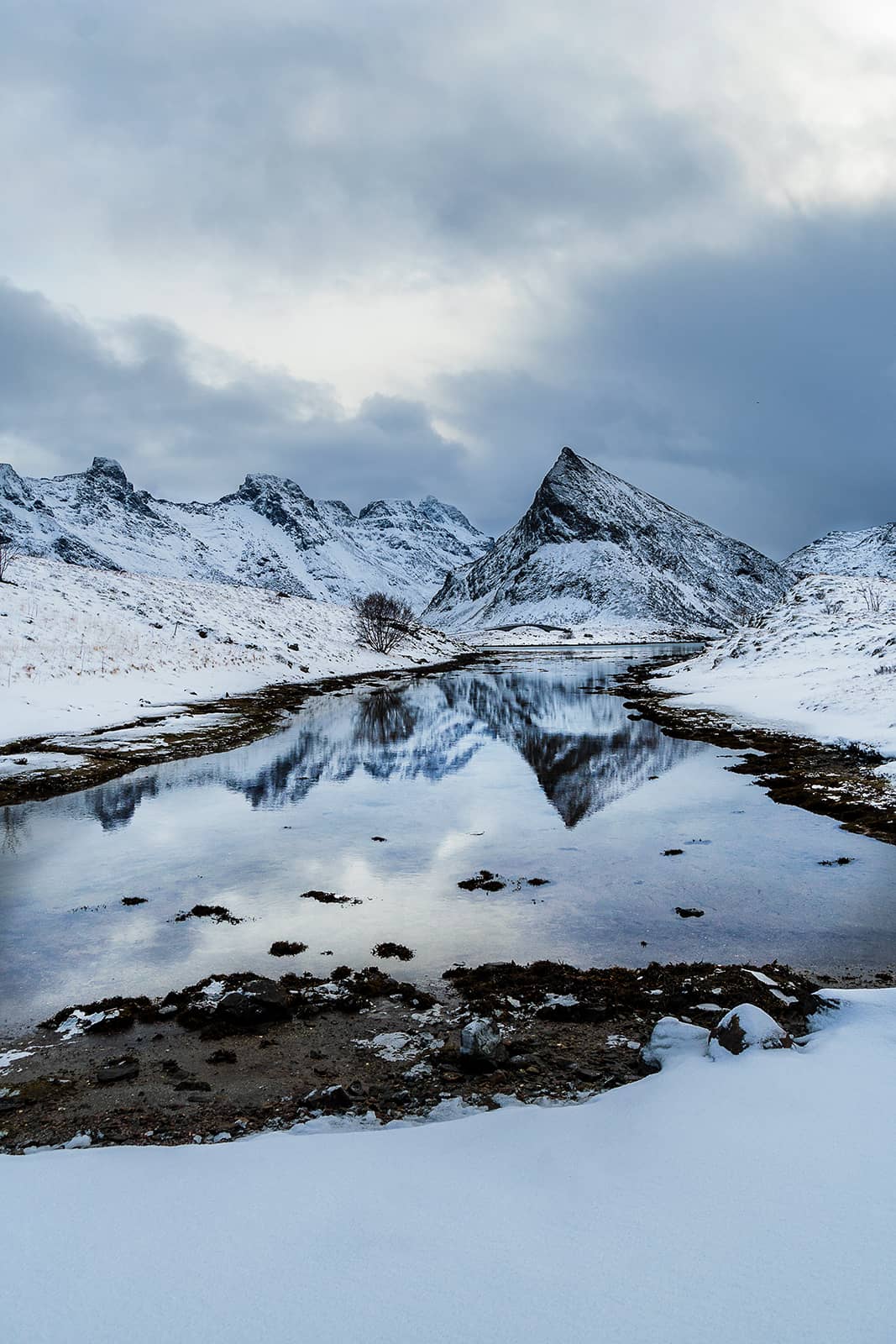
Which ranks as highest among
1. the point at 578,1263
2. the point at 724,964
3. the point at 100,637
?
the point at 100,637

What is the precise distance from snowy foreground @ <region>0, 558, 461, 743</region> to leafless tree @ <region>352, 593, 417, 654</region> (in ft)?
5.50

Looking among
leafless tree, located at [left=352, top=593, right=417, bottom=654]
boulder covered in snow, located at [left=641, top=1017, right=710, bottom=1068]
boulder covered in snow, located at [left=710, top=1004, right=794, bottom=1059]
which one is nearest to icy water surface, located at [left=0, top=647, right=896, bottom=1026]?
boulder covered in snow, located at [left=641, top=1017, right=710, bottom=1068]

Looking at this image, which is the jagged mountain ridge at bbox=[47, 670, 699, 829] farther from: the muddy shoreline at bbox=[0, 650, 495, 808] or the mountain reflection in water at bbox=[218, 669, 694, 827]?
the muddy shoreline at bbox=[0, 650, 495, 808]

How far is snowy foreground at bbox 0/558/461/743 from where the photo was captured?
28000 millimetres

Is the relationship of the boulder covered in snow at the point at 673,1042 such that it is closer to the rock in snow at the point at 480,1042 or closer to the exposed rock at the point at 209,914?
the rock in snow at the point at 480,1042

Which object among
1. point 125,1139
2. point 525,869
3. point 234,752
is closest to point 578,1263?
point 125,1139

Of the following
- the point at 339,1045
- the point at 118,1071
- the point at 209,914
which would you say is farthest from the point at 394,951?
the point at 118,1071

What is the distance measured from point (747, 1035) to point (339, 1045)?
12.4 feet

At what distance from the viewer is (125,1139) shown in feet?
16.8

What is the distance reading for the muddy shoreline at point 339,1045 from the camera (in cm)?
553

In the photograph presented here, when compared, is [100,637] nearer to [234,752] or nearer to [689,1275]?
[234,752]

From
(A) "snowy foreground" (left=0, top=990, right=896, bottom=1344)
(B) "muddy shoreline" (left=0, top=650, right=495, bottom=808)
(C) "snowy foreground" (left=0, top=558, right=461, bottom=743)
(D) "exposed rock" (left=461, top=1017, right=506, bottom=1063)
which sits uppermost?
(C) "snowy foreground" (left=0, top=558, right=461, bottom=743)

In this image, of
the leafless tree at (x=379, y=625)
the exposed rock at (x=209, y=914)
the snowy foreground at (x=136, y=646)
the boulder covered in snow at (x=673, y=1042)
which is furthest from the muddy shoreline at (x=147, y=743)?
the leafless tree at (x=379, y=625)

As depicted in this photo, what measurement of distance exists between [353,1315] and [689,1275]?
1471 millimetres
